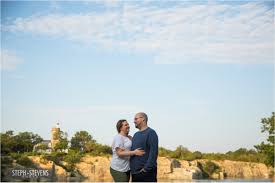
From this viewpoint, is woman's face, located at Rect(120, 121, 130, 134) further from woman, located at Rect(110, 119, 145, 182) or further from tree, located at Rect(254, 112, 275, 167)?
tree, located at Rect(254, 112, 275, 167)

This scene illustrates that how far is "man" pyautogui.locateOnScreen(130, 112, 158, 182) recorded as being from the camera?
2.47 m

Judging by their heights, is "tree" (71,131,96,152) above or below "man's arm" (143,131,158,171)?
below

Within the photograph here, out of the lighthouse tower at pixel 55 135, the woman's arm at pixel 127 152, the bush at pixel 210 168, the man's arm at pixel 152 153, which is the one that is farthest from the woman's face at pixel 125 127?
the bush at pixel 210 168

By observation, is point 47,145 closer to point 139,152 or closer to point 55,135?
point 55,135

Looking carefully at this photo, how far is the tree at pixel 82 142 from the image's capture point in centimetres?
2303

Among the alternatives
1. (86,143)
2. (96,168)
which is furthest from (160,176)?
(86,143)

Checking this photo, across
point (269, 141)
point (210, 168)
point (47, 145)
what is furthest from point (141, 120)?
point (210, 168)

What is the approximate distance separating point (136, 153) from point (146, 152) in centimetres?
6

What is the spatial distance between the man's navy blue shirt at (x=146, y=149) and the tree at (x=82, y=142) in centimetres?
2070

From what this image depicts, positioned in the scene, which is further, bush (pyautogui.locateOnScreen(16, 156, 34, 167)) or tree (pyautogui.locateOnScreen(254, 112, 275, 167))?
bush (pyautogui.locateOnScreen(16, 156, 34, 167))

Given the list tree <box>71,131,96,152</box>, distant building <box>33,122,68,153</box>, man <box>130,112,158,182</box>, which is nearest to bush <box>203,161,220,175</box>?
tree <box>71,131,96,152</box>

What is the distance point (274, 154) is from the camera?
11.5 metres

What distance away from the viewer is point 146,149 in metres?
2.52

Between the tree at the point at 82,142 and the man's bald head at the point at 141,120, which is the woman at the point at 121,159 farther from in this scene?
the tree at the point at 82,142
